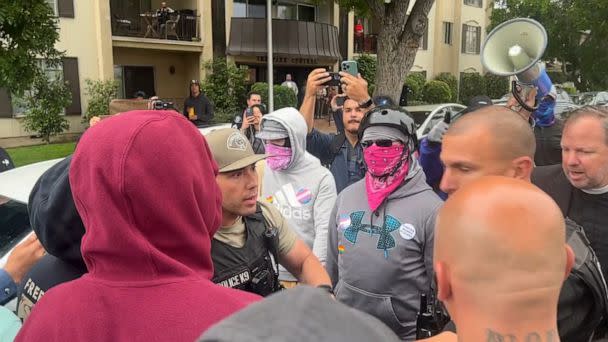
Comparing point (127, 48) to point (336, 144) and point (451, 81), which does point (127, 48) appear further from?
point (451, 81)

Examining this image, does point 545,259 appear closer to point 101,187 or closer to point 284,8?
point 101,187

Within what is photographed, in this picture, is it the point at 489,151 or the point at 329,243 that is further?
the point at 329,243

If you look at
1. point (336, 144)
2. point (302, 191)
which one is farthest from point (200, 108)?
point (302, 191)

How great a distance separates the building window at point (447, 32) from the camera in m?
31.2

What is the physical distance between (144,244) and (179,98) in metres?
19.9

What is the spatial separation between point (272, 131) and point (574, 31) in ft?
104

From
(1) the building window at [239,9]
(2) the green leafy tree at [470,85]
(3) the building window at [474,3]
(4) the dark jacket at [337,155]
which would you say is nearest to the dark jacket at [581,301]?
(4) the dark jacket at [337,155]

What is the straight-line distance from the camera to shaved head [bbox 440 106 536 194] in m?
1.92

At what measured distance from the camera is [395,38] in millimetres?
12289

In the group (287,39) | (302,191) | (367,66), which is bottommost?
(302,191)

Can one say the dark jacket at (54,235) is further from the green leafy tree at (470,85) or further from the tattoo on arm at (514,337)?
the green leafy tree at (470,85)

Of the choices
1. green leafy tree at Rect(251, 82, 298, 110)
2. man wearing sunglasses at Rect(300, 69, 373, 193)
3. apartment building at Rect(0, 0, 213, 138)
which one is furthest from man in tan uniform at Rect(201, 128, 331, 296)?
green leafy tree at Rect(251, 82, 298, 110)

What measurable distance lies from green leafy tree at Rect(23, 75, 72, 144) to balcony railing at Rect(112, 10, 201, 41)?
480cm

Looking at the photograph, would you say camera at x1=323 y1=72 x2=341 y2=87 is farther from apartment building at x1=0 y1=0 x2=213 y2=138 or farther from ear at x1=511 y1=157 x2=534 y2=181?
apartment building at x1=0 y1=0 x2=213 y2=138
